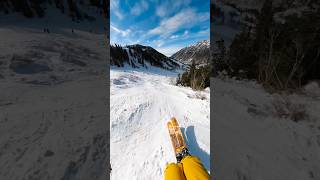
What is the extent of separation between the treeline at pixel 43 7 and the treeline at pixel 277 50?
11.7 ft

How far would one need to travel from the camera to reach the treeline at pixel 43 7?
5.23ft

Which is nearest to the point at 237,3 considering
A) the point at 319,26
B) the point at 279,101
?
the point at 319,26

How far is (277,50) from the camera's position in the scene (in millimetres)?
3844

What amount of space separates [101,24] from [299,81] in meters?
3.88

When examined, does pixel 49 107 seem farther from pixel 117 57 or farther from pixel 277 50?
pixel 117 57

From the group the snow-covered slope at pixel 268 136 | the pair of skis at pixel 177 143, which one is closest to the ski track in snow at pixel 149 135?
the pair of skis at pixel 177 143

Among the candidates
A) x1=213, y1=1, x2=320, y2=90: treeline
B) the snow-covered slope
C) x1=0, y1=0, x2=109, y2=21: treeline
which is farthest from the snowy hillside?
x1=213, y1=1, x2=320, y2=90: treeline

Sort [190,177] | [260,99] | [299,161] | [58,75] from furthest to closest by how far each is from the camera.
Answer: [260,99] < [58,75] < [299,161] < [190,177]

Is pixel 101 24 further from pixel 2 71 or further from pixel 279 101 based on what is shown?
pixel 279 101

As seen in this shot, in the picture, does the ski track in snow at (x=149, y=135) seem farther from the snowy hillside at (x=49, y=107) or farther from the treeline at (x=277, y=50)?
the treeline at (x=277, y=50)

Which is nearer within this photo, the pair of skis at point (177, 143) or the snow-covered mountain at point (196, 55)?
the pair of skis at point (177, 143)

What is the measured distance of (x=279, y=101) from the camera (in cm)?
324

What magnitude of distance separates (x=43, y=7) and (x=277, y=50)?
4.29 m

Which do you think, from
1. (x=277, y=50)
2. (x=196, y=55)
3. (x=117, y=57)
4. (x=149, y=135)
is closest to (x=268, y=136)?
(x=149, y=135)
